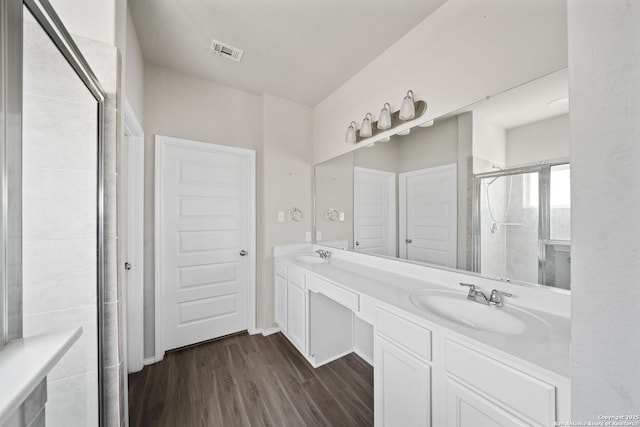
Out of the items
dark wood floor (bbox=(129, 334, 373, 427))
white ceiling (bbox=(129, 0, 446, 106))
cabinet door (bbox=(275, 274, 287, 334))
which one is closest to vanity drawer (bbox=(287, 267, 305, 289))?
cabinet door (bbox=(275, 274, 287, 334))

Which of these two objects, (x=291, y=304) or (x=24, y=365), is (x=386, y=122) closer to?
(x=291, y=304)

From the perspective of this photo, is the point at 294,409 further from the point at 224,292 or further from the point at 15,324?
the point at 15,324

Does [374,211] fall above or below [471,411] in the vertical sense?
above

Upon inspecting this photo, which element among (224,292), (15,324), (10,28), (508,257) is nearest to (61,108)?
(10,28)

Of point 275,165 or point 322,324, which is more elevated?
point 275,165

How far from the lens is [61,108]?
3.07 feet

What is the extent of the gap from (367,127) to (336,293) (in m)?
1.36

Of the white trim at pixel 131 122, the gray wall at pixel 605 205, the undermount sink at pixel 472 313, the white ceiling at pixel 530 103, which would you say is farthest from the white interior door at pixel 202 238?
the gray wall at pixel 605 205

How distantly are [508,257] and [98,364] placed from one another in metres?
2.04

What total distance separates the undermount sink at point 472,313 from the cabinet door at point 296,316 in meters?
1.02

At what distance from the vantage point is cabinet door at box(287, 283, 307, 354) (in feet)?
6.52

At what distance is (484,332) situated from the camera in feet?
2.94

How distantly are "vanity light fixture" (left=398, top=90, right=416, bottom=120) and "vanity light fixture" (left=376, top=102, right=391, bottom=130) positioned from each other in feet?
0.49

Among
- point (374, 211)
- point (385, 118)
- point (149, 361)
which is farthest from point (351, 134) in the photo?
point (149, 361)
